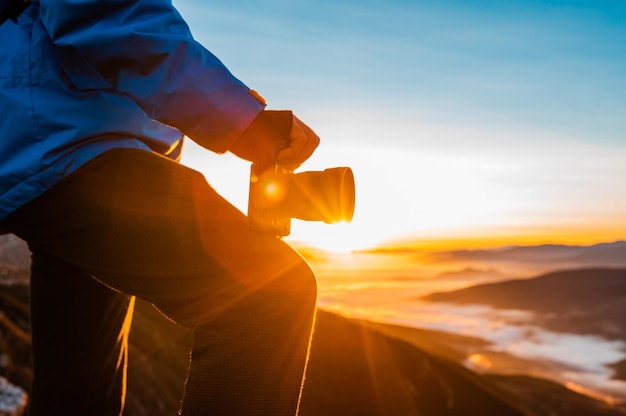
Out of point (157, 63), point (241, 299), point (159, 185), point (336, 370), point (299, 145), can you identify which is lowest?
point (336, 370)

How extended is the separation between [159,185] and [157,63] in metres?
0.30

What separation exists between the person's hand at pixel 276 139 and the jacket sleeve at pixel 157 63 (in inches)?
1.7

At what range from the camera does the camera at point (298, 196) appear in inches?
61.1

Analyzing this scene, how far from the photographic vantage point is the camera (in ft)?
5.09

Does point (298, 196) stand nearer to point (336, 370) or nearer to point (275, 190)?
point (275, 190)

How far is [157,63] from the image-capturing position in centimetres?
153

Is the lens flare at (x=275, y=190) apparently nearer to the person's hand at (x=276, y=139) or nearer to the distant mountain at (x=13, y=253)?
the person's hand at (x=276, y=139)

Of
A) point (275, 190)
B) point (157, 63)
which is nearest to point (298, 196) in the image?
point (275, 190)

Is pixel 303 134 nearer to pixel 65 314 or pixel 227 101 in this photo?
pixel 227 101

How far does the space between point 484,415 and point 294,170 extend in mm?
6139

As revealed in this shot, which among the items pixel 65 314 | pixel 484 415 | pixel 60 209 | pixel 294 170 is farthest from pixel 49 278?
pixel 484 415

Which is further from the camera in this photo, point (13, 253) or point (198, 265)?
point (13, 253)

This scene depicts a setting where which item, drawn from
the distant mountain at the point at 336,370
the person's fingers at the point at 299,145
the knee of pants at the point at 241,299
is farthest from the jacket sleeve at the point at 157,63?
the distant mountain at the point at 336,370

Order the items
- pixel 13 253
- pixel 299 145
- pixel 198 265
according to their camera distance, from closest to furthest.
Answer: pixel 198 265, pixel 299 145, pixel 13 253
